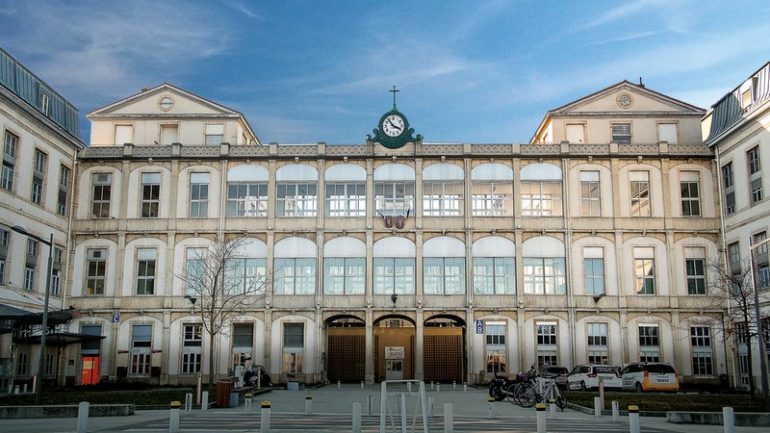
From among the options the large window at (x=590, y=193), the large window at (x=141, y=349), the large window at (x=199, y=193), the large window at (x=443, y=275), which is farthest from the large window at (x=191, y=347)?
the large window at (x=590, y=193)

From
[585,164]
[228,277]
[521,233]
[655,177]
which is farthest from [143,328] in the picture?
[655,177]

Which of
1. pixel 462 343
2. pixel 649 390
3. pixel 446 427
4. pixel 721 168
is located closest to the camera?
pixel 446 427

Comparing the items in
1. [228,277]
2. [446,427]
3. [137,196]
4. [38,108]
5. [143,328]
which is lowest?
[446,427]

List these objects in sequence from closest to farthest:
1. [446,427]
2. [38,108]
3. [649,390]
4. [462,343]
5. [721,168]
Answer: [446,427]
[649,390]
[38,108]
[721,168]
[462,343]

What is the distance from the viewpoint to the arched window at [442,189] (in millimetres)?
53562

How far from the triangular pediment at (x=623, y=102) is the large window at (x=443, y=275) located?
515 inches

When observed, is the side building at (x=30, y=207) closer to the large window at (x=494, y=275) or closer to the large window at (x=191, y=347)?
the large window at (x=191, y=347)

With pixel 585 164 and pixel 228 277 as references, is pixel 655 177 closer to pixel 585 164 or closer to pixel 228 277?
pixel 585 164

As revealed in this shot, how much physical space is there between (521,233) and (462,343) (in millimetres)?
9121

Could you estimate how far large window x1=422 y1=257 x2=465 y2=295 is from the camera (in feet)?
172

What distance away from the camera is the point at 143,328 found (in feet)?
172

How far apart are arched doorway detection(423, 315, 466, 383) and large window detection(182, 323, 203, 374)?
15631 millimetres

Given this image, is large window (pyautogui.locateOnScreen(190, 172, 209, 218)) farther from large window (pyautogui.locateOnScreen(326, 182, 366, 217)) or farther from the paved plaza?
the paved plaza

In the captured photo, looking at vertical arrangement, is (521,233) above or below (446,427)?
above
